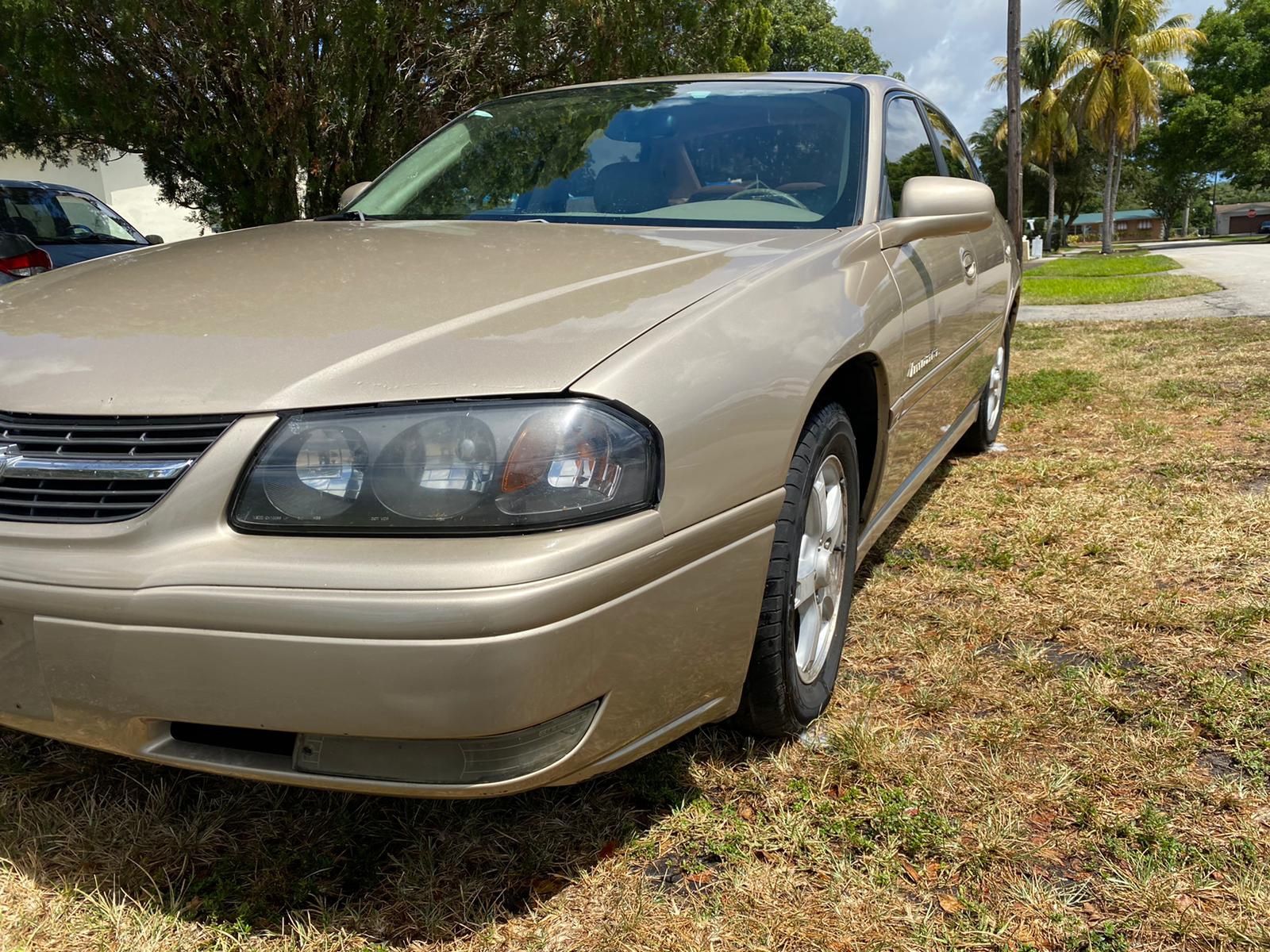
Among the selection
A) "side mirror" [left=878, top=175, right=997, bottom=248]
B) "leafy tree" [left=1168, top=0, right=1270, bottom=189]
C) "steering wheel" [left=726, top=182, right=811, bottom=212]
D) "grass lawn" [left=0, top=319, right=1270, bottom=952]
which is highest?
"leafy tree" [left=1168, top=0, right=1270, bottom=189]

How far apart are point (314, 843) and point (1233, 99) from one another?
55449mm

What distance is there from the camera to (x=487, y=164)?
305cm

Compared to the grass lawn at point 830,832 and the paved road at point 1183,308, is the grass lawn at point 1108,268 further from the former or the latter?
the grass lawn at point 830,832

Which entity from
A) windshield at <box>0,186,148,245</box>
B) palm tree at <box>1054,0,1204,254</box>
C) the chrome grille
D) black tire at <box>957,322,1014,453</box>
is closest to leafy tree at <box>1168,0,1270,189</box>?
palm tree at <box>1054,0,1204,254</box>

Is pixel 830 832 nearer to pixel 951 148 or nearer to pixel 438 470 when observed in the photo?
pixel 438 470

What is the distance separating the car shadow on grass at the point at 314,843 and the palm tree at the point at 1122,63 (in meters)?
36.5

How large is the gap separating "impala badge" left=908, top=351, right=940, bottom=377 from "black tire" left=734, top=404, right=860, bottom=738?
1.31 ft

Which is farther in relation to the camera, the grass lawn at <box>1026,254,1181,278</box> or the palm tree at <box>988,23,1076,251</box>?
the palm tree at <box>988,23,1076,251</box>

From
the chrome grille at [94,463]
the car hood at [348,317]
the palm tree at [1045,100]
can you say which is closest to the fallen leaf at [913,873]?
→ the car hood at [348,317]

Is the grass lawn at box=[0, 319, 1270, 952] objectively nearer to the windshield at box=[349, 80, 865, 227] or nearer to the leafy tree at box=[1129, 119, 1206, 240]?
the windshield at box=[349, 80, 865, 227]

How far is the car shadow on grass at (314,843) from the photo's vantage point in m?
1.73

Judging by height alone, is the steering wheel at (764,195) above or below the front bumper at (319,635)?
above

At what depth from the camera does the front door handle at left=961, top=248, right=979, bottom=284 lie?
131 inches

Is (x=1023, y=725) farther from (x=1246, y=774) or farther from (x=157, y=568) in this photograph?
(x=157, y=568)
